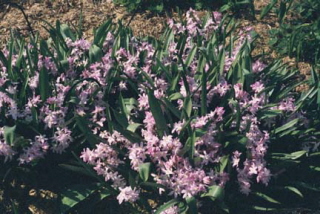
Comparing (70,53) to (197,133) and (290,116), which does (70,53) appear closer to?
(197,133)

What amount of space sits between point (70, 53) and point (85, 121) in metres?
0.86

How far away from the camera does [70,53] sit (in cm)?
380

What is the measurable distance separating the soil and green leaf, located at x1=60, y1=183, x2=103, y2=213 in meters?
1.97

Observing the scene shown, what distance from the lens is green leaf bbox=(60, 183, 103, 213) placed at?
3.17 m

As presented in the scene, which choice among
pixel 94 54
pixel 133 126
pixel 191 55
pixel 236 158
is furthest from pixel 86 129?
pixel 191 55

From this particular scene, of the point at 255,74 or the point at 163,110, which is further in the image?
the point at 255,74

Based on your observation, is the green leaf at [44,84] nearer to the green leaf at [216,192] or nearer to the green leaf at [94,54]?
the green leaf at [94,54]

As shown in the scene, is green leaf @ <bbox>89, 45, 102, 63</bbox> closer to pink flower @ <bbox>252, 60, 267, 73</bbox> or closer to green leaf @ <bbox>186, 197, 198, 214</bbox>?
pink flower @ <bbox>252, 60, 267, 73</bbox>

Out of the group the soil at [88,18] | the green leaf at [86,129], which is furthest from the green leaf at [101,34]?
the green leaf at [86,129]

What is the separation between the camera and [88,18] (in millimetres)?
5090

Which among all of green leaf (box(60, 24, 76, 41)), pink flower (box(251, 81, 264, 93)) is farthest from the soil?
pink flower (box(251, 81, 264, 93))

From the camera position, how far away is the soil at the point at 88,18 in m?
4.91

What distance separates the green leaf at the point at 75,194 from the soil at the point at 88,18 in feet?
6.46

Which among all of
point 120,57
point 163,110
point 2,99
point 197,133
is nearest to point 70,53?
point 120,57
